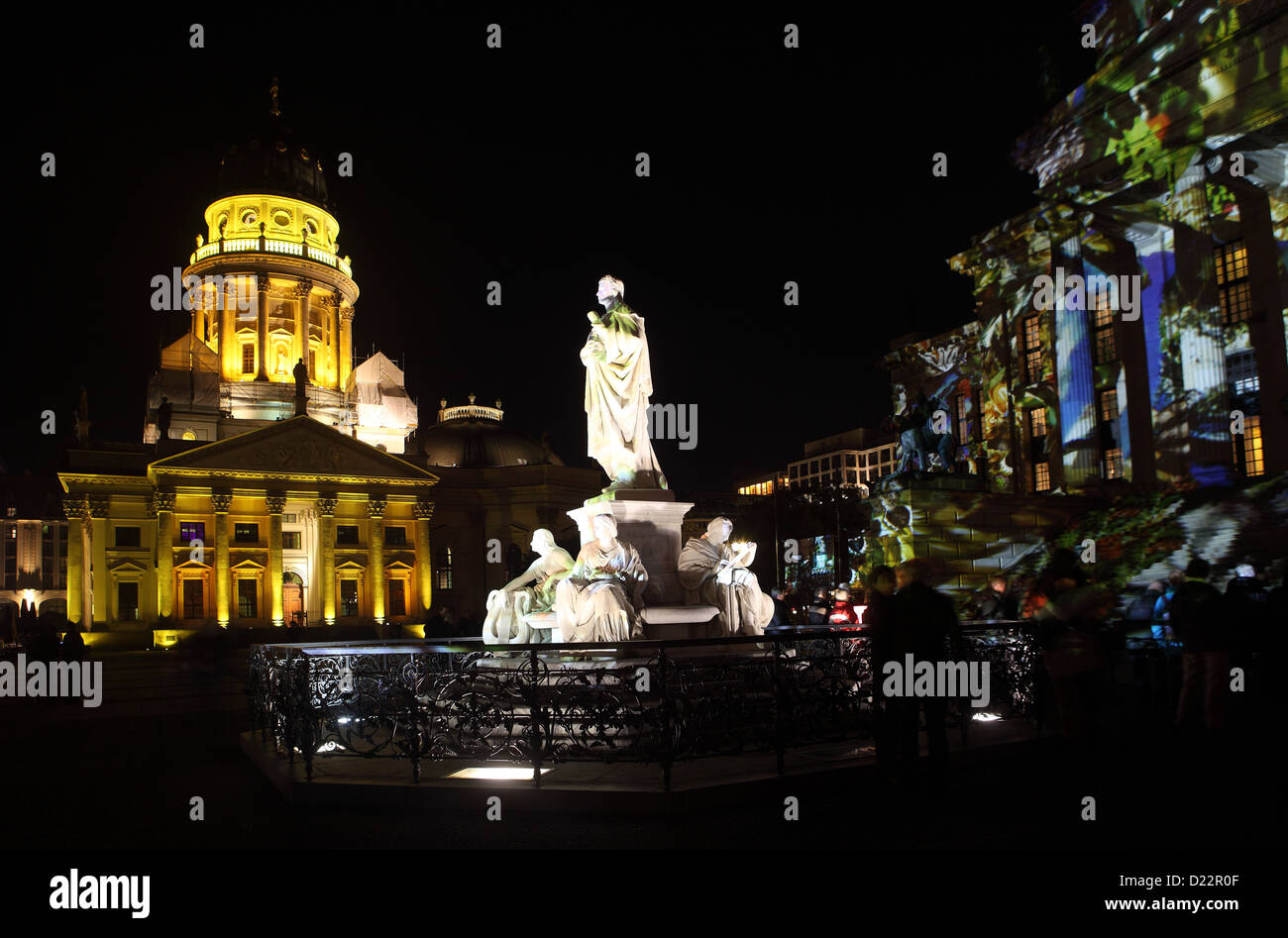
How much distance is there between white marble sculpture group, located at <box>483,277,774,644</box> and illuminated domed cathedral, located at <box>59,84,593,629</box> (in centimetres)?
4270

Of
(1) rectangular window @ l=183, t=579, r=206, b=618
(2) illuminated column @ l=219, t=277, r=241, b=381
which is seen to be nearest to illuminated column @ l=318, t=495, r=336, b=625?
(1) rectangular window @ l=183, t=579, r=206, b=618

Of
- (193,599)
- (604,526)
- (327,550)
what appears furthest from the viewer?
(327,550)

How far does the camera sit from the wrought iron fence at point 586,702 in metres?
7.36

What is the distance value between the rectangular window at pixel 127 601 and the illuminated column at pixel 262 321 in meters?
17.7

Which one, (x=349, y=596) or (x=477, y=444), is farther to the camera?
(x=477, y=444)

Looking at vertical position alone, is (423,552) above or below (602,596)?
above

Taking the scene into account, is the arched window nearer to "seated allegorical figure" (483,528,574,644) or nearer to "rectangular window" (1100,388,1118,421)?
"rectangular window" (1100,388,1118,421)

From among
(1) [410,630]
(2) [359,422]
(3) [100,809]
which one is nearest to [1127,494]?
(3) [100,809]

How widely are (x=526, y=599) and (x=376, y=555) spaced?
163 ft

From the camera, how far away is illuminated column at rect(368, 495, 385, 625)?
189 feet

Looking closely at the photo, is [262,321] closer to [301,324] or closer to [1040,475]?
[301,324]

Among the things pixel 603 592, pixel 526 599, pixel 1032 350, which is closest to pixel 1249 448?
pixel 1032 350

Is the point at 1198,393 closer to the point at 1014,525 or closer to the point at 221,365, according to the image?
the point at 1014,525

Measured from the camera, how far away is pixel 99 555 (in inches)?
2064
